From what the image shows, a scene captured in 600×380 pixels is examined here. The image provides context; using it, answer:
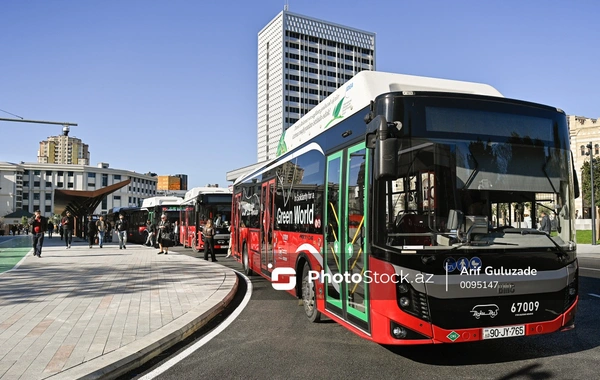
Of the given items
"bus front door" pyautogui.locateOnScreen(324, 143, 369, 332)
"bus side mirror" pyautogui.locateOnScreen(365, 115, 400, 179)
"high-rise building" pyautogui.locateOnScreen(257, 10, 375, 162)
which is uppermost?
"high-rise building" pyautogui.locateOnScreen(257, 10, 375, 162)

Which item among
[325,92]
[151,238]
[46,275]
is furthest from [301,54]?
[46,275]

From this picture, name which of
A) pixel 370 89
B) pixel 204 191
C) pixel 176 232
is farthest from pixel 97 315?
pixel 176 232

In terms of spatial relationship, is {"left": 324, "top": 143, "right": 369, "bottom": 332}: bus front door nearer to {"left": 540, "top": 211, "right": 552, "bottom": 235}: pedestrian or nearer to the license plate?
the license plate

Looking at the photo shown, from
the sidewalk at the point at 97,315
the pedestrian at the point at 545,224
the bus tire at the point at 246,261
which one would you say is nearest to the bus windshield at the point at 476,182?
the pedestrian at the point at 545,224

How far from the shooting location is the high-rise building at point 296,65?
13850cm

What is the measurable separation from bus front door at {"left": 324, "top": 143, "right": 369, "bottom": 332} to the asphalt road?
454 millimetres

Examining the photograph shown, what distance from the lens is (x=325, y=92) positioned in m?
147

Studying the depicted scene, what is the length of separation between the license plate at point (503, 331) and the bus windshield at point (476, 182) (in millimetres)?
836

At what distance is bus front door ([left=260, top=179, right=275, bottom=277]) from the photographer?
35.5 feet

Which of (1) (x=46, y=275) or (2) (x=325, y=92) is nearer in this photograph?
(1) (x=46, y=275)

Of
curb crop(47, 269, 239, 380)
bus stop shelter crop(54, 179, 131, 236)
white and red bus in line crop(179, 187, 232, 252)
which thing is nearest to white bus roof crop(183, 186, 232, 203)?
white and red bus in line crop(179, 187, 232, 252)

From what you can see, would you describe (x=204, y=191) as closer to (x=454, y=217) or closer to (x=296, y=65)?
(x=454, y=217)

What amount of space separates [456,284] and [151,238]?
29.2 m

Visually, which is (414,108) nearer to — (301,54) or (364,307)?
(364,307)
